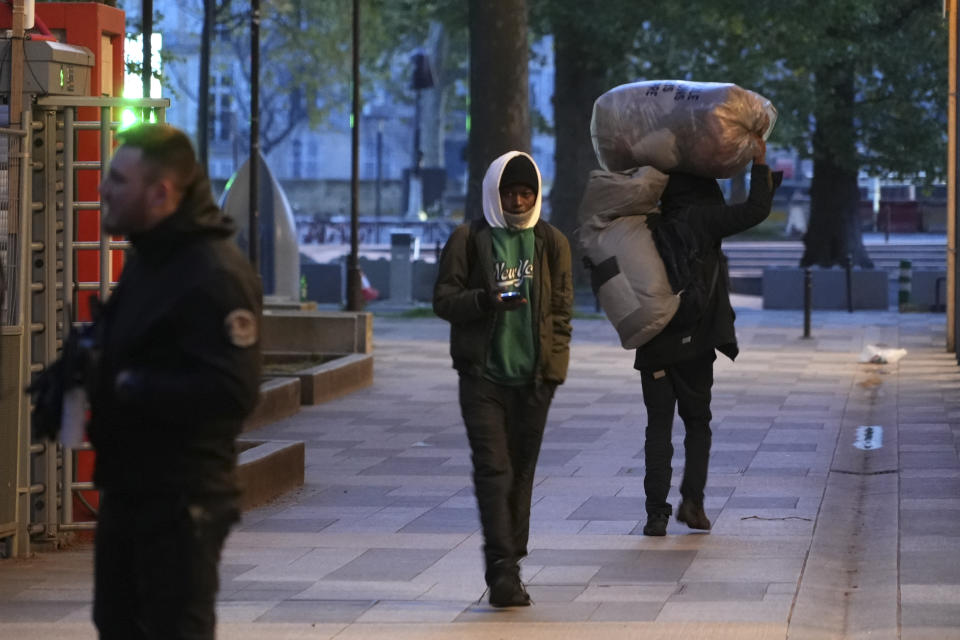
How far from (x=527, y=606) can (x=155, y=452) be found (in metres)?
3.00

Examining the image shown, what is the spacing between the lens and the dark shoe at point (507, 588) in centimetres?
678

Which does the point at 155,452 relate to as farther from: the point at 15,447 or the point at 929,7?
the point at 929,7

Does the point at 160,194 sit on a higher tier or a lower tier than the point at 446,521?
higher

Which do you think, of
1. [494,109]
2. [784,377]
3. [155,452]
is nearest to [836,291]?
[494,109]

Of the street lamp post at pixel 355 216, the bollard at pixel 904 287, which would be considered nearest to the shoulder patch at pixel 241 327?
the street lamp post at pixel 355 216

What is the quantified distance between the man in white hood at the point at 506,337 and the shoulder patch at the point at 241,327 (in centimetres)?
264

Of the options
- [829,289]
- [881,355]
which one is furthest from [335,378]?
[829,289]

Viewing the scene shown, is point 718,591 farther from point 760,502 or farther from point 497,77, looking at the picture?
point 497,77

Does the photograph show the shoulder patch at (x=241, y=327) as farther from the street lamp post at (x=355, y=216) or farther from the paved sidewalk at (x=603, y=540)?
the street lamp post at (x=355, y=216)

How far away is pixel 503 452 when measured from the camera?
685 cm

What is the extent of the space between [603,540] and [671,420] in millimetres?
632

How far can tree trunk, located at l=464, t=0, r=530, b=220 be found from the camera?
23.7 m

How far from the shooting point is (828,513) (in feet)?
30.4

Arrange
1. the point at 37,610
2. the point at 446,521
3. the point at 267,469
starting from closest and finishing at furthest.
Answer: the point at 37,610, the point at 446,521, the point at 267,469
